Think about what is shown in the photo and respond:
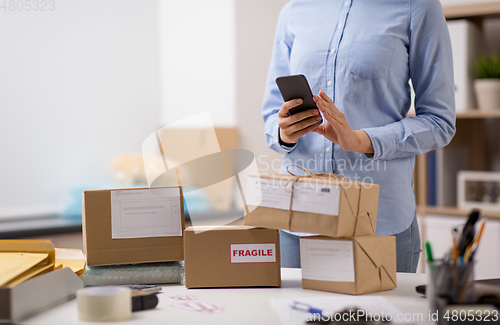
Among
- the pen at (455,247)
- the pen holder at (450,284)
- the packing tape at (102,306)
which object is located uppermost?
the pen at (455,247)

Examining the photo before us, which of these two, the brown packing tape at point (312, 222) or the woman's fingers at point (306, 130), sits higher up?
the woman's fingers at point (306, 130)

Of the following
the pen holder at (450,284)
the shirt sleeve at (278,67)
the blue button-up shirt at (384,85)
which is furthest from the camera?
the shirt sleeve at (278,67)

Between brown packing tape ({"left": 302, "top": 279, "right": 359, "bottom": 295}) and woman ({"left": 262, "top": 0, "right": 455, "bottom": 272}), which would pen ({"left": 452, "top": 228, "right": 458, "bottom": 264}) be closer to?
brown packing tape ({"left": 302, "top": 279, "right": 359, "bottom": 295})

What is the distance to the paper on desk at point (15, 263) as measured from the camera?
774mm

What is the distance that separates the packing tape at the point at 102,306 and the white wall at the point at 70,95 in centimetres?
154

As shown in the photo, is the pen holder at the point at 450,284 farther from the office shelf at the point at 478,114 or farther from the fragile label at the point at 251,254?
the office shelf at the point at 478,114

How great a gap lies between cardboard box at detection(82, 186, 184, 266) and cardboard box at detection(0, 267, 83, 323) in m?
0.12

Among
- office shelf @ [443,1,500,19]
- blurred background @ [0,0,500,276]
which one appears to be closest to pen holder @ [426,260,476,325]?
blurred background @ [0,0,500,276]

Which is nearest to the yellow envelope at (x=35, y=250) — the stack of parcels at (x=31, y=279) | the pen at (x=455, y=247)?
the stack of parcels at (x=31, y=279)

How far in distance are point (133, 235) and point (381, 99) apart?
672mm

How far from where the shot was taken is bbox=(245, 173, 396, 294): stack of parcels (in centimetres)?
85

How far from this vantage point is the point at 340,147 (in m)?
1.16

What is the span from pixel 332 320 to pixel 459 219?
5.73 feet

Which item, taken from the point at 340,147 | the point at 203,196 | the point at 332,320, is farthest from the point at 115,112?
the point at 332,320
